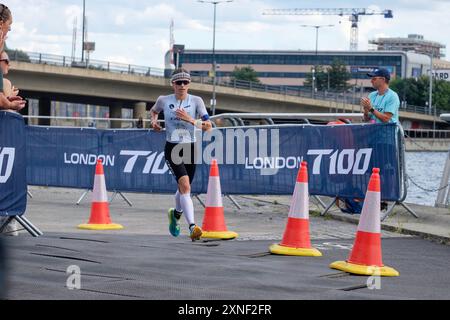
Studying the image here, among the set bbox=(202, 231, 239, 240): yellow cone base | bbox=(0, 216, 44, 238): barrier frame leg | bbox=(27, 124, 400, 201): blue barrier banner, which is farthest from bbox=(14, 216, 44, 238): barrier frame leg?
bbox=(27, 124, 400, 201): blue barrier banner

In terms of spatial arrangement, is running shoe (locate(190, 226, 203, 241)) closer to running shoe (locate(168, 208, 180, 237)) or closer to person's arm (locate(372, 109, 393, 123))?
running shoe (locate(168, 208, 180, 237))

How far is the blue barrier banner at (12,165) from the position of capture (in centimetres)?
1048

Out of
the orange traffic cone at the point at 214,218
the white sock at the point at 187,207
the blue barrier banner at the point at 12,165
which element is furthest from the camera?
the orange traffic cone at the point at 214,218

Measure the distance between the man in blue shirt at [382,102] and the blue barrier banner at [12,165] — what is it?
17.6ft

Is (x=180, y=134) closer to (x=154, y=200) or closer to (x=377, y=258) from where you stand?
(x=377, y=258)

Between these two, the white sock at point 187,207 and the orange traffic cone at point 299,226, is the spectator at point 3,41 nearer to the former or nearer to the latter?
the white sock at point 187,207

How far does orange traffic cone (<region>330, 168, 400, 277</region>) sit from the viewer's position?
8.73 m

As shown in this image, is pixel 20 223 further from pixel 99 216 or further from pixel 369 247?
pixel 369 247

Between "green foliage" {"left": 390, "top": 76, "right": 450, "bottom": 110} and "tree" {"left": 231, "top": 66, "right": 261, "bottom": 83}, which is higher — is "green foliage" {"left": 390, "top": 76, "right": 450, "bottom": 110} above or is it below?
below

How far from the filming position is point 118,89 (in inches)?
3009

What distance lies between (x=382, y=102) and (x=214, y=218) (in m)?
3.91

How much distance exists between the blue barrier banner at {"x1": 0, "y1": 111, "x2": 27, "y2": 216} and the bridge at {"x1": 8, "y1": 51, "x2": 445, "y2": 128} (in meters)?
→ 56.5

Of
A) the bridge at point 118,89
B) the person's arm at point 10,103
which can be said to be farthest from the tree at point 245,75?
the person's arm at point 10,103

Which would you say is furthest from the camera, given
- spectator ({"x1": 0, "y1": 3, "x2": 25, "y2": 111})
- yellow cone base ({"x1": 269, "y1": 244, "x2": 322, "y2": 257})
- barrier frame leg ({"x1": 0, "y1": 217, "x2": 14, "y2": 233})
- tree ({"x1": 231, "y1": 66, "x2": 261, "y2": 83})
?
tree ({"x1": 231, "y1": 66, "x2": 261, "y2": 83})
